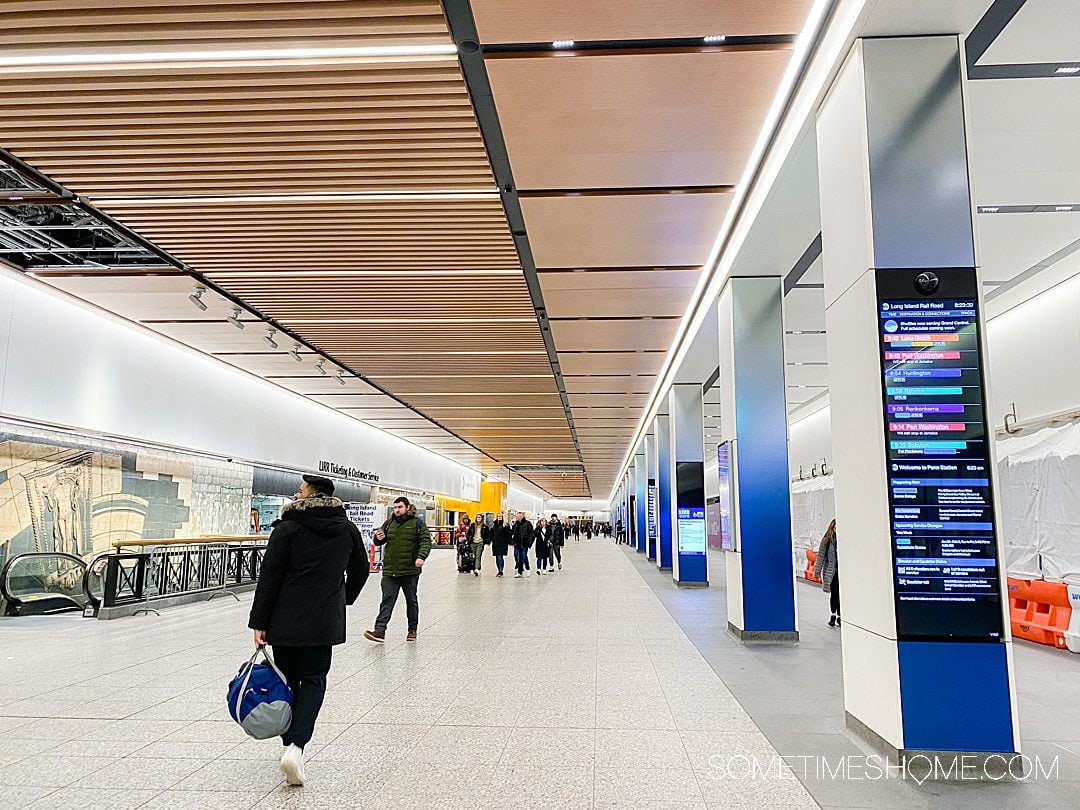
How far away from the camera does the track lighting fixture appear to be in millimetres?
9414

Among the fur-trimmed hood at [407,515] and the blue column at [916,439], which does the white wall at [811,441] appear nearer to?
the fur-trimmed hood at [407,515]

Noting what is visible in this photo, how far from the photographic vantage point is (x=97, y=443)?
11938mm

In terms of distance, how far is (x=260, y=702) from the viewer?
12.5 ft

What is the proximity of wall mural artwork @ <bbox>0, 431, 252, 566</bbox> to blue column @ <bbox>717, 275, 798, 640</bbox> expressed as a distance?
9810 mm

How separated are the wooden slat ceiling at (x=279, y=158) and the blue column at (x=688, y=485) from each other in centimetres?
521

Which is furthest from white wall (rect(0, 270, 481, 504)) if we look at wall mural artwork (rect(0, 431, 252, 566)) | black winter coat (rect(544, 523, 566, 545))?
black winter coat (rect(544, 523, 566, 545))

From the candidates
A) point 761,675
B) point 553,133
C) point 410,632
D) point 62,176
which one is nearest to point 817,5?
point 553,133

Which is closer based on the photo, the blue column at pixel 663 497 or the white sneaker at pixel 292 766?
the white sneaker at pixel 292 766

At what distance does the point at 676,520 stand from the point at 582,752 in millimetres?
11545

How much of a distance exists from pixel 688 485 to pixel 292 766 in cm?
1312

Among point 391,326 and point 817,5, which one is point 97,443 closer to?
point 391,326

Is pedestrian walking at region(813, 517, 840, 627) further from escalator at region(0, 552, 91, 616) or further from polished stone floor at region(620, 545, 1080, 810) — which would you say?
escalator at region(0, 552, 91, 616)

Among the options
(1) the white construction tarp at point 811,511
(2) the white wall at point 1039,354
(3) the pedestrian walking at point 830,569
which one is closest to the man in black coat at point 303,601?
(3) the pedestrian walking at point 830,569

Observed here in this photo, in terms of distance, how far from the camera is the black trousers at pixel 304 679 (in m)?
3.98
